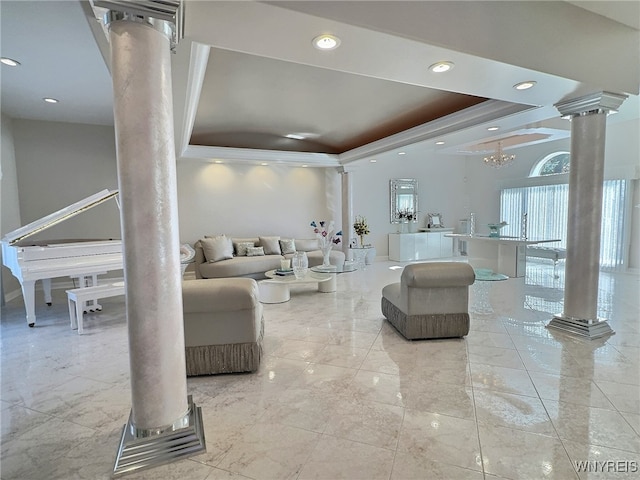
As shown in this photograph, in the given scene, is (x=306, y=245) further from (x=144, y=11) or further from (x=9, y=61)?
(x=144, y=11)

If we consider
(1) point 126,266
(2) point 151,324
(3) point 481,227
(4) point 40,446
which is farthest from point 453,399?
(3) point 481,227

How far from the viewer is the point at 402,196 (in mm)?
8922

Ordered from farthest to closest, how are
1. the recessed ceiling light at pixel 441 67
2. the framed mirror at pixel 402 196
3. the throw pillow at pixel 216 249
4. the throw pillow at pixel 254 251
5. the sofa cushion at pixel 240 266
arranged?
the framed mirror at pixel 402 196, the throw pillow at pixel 254 251, the throw pillow at pixel 216 249, the sofa cushion at pixel 240 266, the recessed ceiling light at pixel 441 67

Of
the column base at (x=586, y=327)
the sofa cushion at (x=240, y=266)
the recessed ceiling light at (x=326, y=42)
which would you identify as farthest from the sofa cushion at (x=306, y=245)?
the recessed ceiling light at (x=326, y=42)

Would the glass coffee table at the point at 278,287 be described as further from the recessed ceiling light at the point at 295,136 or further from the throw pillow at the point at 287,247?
the recessed ceiling light at the point at 295,136

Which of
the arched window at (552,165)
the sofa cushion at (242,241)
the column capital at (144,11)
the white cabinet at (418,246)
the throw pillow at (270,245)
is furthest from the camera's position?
the white cabinet at (418,246)

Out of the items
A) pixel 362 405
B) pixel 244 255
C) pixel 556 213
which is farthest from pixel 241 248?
pixel 556 213

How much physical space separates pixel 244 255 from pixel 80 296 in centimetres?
305

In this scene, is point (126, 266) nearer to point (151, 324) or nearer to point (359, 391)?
point (151, 324)

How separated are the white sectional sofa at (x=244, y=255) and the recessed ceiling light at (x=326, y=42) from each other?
417 cm

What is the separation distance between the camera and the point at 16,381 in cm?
262

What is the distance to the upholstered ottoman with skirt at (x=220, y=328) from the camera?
2.56m

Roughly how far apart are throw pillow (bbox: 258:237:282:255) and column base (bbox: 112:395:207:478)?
491 cm

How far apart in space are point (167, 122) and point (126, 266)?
30.3 inches
